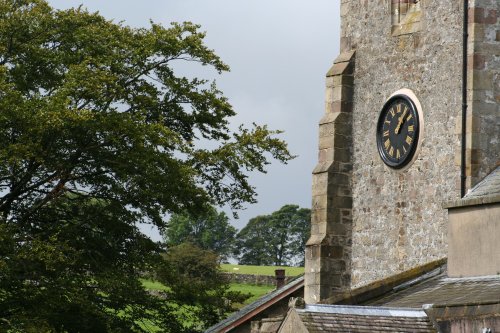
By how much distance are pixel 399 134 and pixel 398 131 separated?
0.07m

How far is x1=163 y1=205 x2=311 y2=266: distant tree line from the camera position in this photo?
137 meters

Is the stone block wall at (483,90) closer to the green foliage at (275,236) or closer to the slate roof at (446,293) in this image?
the slate roof at (446,293)

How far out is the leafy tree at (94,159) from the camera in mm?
35312

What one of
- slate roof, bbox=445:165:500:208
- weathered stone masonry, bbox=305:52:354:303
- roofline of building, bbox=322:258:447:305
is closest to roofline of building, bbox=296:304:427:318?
slate roof, bbox=445:165:500:208

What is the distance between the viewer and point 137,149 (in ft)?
121

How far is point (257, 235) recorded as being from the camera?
470ft

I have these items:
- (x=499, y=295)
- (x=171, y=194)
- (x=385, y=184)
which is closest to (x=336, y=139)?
(x=385, y=184)

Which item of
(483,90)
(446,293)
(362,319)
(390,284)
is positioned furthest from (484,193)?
(362,319)

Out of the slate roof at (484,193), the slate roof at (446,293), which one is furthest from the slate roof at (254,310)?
the slate roof at (484,193)

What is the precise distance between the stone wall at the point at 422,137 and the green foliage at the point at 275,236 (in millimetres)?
99082

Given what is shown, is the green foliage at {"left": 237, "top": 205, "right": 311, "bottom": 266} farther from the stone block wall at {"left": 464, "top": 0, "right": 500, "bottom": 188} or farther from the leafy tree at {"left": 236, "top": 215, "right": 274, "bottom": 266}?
the stone block wall at {"left": 464, "top": 0, "right": 500, "bottom": 188}

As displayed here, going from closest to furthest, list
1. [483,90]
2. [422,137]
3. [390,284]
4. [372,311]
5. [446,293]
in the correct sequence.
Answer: [372,311]
[446,293]
[390,284]
[483,90]
[422,137]

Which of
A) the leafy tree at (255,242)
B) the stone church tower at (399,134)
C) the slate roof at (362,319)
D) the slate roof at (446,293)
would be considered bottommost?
the slate roof at (362,319)

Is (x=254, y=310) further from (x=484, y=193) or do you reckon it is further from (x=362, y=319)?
(x=362, y=319)
